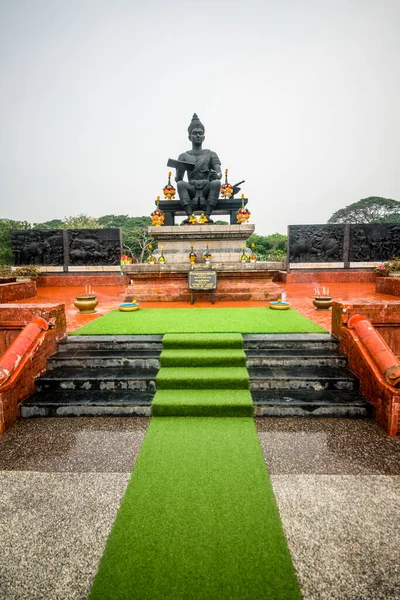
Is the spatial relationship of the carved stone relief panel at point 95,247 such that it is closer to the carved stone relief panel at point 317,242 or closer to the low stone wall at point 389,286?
the carved stone relief panel at point 317,242

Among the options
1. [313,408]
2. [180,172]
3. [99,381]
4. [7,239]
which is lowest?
[313,408]

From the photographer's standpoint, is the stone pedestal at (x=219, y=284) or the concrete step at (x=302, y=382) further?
the stone pedestal at (x=219, y=284)

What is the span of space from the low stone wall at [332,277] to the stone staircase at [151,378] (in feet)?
30.3

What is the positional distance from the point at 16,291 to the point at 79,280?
16.5 ft

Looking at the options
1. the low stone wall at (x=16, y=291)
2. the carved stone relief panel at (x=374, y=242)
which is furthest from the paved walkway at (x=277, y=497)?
the carved stone relief panel at (x=374, y=242)

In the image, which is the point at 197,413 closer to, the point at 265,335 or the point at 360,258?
the point at 265,335

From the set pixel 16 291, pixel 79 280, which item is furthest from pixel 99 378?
pixel 79 280

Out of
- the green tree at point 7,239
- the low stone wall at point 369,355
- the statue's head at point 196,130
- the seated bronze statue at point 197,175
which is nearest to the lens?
the low stone wall at point 369,355

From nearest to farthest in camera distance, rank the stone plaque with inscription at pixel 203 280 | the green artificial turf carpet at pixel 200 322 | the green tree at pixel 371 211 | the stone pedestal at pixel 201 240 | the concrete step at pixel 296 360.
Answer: the concrete step at pixel 296 360 → the green artificial turf carpet at pixel 200 322 → the stone plaque with inscription at pixel 203 280 → the stone pedestal at pixel 201 240 → the green tree at pixel 371 211

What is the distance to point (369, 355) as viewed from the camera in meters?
3.71

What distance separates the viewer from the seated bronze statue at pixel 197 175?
1047 centimetres

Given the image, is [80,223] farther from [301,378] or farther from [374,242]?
[301,378]

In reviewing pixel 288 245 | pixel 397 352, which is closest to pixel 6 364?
pixel 397 352

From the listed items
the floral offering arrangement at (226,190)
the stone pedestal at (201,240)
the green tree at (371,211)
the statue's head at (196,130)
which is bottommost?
the stone pedestal at (201,240)
